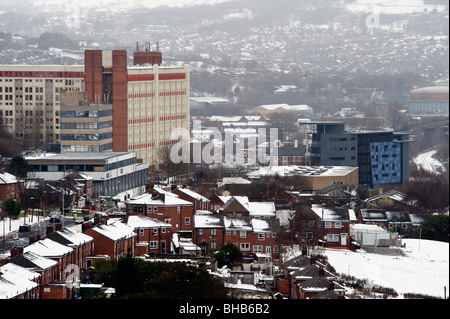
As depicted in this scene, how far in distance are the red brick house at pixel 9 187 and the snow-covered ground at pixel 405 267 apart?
17.3 ft

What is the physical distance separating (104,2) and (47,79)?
21652 millimetres

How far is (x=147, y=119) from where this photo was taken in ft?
92.5

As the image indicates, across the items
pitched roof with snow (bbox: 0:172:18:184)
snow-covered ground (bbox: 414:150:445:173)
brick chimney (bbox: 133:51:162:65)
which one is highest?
brick chimney (bbox: 133:51:162:65)

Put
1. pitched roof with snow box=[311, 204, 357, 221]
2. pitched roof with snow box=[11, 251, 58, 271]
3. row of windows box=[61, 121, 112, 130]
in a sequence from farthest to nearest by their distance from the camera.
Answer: row of windows box=[61, 121, 112, 130]
pitched roof with snow box=[311, 204, 357, 221]
pitched roof with snow box=[11, 251, 58, 271]

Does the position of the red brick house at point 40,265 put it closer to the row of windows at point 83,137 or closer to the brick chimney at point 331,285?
the brick chimney at point 331,285

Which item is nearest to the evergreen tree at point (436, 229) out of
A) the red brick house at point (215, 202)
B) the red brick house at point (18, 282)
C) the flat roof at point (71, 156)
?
the red brick house at point (215, 202)

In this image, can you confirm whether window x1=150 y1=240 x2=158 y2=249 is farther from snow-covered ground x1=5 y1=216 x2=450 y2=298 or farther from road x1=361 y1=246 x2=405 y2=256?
road x1=361 y1=246 x2=405 y2=256

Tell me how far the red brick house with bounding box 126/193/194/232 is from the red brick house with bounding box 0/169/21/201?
2730mm

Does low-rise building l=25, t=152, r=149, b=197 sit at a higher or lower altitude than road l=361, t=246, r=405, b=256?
higher

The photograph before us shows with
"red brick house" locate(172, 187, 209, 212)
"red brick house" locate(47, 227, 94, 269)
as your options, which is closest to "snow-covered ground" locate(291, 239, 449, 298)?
"red brick house" locate(172, 187, 209, 212)

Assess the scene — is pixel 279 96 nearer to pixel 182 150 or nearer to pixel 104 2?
pixel 104 2

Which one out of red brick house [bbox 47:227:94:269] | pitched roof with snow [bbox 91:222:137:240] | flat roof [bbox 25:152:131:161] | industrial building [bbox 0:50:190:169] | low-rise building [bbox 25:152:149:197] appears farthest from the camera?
industrial building [bbox 0:50:190:169]

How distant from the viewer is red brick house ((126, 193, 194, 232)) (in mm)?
14625
